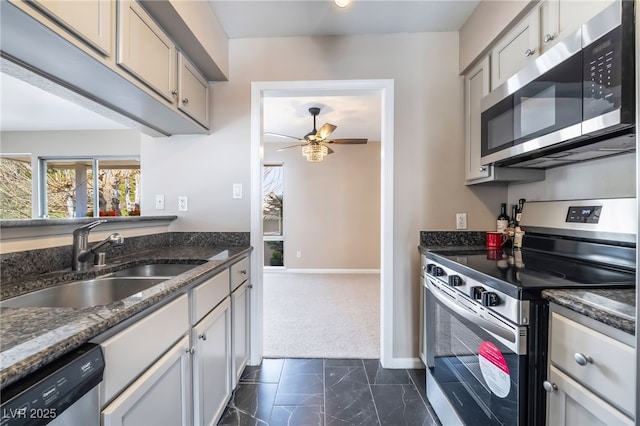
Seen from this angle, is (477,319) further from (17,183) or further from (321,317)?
(17,183)

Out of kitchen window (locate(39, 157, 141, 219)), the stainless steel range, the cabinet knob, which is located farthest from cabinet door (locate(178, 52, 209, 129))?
kitchen window (locate(39, 157, 141, 219))

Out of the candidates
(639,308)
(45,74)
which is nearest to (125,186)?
(45,74)

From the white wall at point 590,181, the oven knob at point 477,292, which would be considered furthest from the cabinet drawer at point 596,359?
the white wall at point 590,181

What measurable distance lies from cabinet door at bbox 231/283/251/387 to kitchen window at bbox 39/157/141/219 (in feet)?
11.0

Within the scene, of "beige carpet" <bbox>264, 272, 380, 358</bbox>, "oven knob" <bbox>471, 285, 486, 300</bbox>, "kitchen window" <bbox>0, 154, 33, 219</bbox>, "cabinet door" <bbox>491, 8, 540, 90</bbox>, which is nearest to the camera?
"oven knob" <bbox>471, 285, 486, 300</bbox>

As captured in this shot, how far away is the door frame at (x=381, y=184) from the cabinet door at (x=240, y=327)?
0.31 feet

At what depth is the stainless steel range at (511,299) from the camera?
893 mm

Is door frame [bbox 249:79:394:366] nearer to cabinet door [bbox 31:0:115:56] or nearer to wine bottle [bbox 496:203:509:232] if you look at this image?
wine bottle [bbox 496:203:509:232]

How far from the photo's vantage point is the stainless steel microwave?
0.89 metres

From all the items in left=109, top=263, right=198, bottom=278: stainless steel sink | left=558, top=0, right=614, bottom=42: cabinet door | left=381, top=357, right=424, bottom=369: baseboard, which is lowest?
left=381, top=357, right=424, bottom=369: baseboard

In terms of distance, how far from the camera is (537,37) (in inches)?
51.1

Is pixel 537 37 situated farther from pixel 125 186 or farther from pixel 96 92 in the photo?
pixel 125 186

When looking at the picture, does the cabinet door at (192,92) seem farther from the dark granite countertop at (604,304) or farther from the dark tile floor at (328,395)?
the dark granite countertop at (604,304)

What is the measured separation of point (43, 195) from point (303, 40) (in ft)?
15.7
